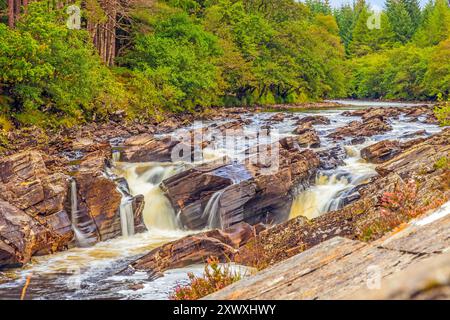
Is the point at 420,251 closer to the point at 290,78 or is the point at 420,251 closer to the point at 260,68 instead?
the point at 260,68

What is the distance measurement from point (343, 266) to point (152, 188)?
14.1m

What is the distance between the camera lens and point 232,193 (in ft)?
51.5

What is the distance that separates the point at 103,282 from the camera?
10984 millimetres

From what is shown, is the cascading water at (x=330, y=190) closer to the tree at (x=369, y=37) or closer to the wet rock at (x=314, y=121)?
the wet rock at (x=314, y=121)

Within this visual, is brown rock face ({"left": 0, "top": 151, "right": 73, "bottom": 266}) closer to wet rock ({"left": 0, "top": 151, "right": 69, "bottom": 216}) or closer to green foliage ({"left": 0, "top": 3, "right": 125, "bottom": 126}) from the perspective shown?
wet rock ({"left": 0, "top": 151, "right": 69, "bottom": 216})

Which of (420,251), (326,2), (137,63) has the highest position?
(326,2)

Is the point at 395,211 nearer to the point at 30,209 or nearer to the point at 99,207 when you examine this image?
the point at 99,207

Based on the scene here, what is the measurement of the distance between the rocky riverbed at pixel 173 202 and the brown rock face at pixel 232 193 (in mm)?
35

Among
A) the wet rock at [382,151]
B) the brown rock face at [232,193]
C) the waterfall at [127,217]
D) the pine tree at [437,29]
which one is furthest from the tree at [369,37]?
the waterfall at [127,217]

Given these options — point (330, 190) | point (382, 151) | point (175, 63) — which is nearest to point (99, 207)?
point (330, 190)

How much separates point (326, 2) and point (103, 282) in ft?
533

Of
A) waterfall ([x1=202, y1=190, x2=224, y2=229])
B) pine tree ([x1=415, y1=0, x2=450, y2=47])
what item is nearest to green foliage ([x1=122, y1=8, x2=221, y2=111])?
waterfall ([x1=202, y1=190, x2=224, y2=229])

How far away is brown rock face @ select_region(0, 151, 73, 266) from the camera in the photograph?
12.1 metres

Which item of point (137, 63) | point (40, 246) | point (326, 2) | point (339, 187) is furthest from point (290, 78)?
point (326, 2)
